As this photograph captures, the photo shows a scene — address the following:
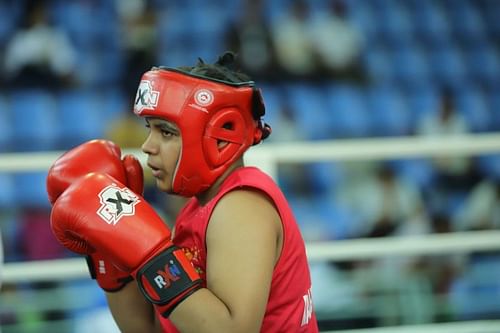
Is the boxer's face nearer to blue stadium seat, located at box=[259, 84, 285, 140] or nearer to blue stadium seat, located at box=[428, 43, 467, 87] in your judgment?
blue stadium seat, located at box=[259, 84, 285, 140]

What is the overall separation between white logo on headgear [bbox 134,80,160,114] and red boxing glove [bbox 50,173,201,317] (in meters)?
0.18

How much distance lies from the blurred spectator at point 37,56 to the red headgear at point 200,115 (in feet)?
15.2

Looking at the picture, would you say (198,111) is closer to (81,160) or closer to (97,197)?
(97,197)

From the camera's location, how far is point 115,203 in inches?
75.7

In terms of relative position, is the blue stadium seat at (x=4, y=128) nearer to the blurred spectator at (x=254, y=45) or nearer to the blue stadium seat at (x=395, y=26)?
the blurred spectator at (x=254, y=45)

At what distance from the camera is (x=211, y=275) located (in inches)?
72.6

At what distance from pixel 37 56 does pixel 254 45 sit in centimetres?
159

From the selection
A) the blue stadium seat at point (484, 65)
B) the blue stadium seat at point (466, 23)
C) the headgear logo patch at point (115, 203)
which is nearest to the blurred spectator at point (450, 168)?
the blue stadium seat at point (484, 65)

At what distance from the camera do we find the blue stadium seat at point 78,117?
6.35 m

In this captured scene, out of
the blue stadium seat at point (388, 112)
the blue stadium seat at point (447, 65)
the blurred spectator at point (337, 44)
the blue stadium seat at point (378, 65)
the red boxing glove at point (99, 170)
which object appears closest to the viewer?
the red boxing glove at point (99, 170)

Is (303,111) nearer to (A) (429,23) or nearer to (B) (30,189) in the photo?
(A) (429,23)

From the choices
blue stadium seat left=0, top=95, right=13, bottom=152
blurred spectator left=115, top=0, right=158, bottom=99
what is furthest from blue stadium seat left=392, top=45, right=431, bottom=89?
blue stadium seat left=0, top=95, right=13, bottom=152

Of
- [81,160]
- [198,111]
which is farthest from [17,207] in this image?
[198,111]

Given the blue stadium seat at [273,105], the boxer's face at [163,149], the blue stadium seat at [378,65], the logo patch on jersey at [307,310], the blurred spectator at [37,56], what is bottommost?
the blue stadium seat at [273,105]
